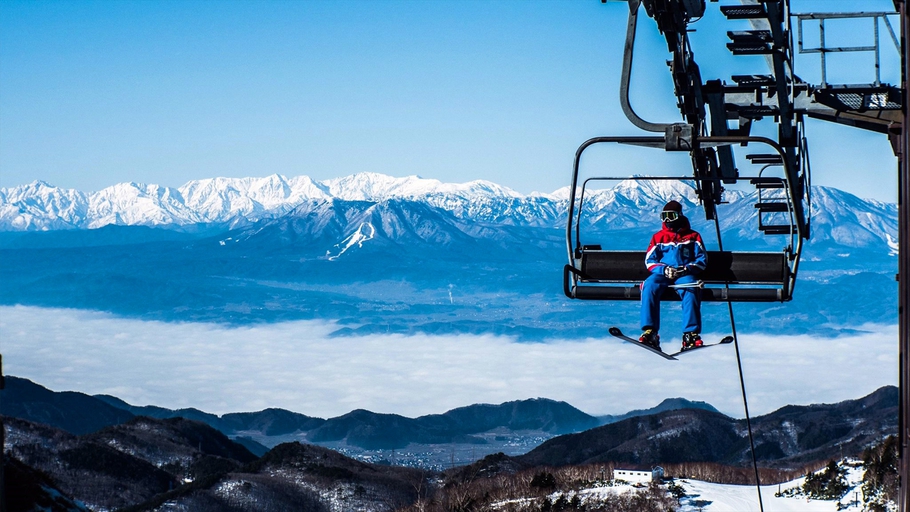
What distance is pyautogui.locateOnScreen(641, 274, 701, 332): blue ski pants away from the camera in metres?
14.8

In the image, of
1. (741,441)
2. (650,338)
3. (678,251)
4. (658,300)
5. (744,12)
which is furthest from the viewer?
(741,441)

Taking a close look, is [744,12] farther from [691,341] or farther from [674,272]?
[691,341]

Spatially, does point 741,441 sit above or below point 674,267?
below

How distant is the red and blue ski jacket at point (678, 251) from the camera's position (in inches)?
594

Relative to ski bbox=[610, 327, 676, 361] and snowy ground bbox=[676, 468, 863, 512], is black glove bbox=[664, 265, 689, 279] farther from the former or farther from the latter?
snowy ground bbox=[676, 468, 863, 512]

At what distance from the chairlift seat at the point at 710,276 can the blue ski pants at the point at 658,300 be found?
196mm

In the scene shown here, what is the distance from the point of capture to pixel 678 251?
15117mm

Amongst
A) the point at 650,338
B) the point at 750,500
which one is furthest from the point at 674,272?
the point at 750,500

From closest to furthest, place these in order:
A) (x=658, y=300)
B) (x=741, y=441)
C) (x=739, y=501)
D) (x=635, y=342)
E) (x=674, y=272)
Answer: (x=635, y=342) < (x=674, y=272) < (x=658, y=300) < (x=739, y=501) < (x=741, y=441)

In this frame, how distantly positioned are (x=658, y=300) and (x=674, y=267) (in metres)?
0.50

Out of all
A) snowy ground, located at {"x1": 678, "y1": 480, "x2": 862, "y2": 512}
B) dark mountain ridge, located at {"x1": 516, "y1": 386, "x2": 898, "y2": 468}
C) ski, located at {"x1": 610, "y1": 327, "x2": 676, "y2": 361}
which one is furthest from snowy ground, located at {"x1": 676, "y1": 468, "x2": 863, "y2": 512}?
ski, located at {"x1": 610, "y1": 327, "x2": 676, "y2": 361}

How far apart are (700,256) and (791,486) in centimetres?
8413

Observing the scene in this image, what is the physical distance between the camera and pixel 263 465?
152 m

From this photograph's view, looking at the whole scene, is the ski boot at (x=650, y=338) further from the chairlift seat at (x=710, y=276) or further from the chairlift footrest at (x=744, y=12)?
the chairlift footrest at (x=744, y=12)
